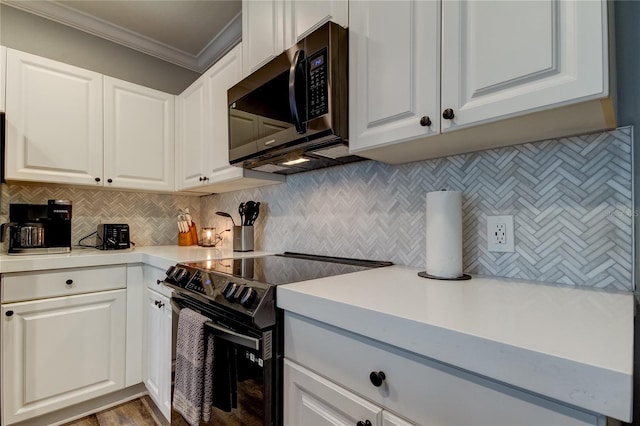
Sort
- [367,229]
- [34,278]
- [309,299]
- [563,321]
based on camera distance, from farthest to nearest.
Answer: [34,278] < [367,229] < [309,299] < [563,321]

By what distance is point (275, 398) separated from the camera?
91 cm

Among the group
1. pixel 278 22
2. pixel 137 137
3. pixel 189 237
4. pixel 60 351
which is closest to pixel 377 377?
pixel 278 22

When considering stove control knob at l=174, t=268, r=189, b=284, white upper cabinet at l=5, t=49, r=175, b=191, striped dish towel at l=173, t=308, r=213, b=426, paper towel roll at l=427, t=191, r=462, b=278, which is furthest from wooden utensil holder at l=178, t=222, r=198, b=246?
paper towel roll at l=427, t=191, r=462, b=278

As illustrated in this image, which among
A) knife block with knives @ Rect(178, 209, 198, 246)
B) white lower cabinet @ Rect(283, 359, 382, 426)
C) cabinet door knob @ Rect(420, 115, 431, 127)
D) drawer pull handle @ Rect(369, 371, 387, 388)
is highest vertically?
cabinet door knob @ Rect(420, 115, 431, 127)

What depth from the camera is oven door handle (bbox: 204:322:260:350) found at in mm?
913

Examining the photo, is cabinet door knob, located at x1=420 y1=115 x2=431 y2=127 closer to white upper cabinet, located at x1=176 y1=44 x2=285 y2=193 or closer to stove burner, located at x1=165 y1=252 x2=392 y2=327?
stove burner, located at x1=165 y1=252 x2=392 y2=327

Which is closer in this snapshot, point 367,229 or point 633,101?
point 633,101

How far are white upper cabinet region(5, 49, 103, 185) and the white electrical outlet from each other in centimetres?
236

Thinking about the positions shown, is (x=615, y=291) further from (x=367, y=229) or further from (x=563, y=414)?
(x=367, y=229)

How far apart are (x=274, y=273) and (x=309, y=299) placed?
38 centimetres

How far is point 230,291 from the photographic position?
1.02 metres

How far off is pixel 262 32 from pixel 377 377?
1535mm

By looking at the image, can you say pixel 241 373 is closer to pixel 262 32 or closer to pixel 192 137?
pixel 262 32

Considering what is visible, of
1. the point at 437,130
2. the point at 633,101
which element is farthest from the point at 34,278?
the point at 633,101
